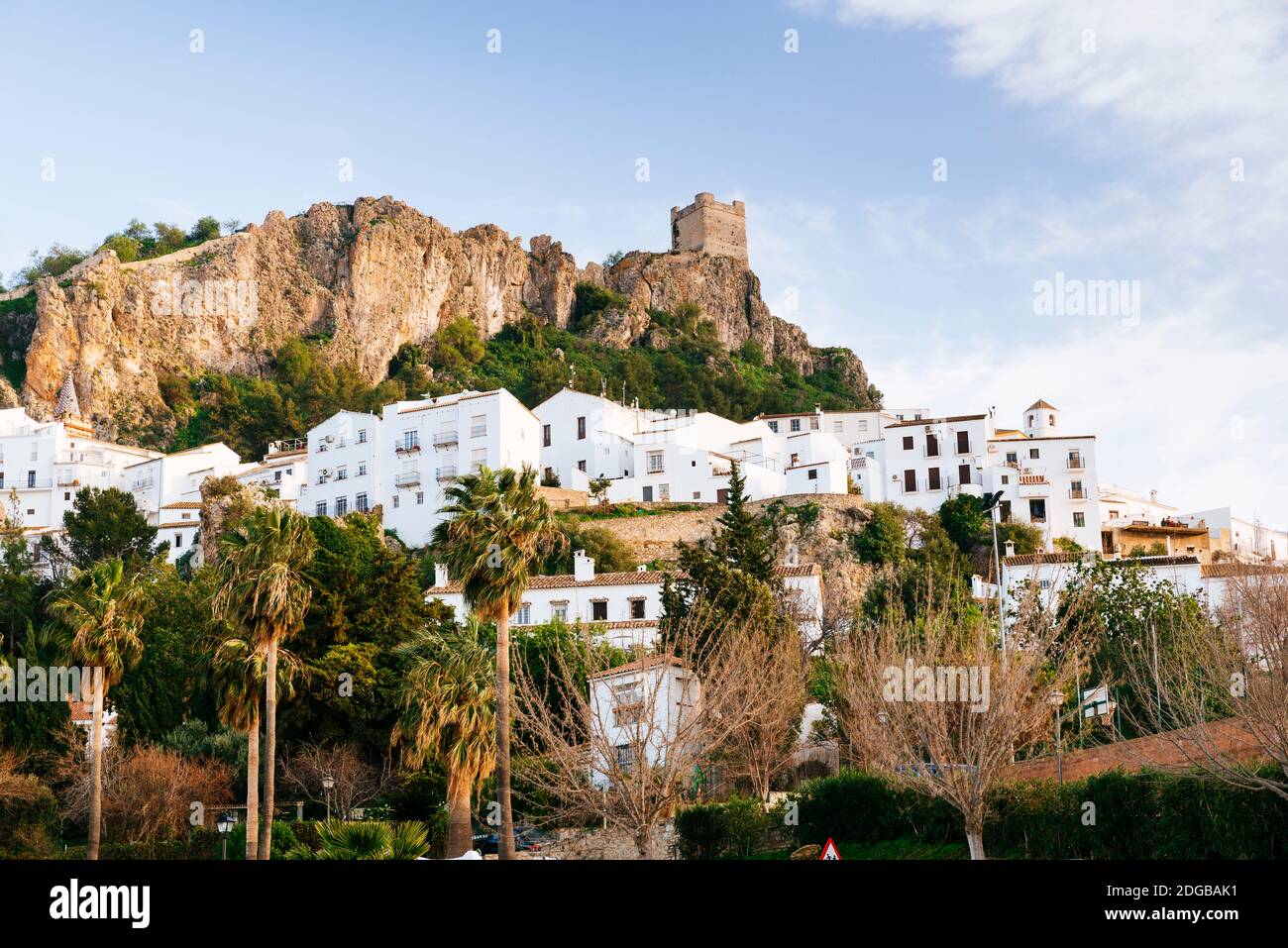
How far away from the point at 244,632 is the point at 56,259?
4637 inches

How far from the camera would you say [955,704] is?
104 feet

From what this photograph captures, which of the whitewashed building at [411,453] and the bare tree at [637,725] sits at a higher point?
the whitewashed building at [411,453]

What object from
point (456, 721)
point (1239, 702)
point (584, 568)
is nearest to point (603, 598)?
point (584, 568)

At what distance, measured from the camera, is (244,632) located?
34.5 meters

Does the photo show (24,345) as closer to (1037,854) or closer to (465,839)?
(465,839)

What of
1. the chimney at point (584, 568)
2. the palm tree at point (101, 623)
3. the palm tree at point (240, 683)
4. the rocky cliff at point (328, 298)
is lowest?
the palm tree at point (240, 683)

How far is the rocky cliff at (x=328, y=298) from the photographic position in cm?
10612

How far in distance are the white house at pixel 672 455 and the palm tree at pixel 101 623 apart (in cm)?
3830

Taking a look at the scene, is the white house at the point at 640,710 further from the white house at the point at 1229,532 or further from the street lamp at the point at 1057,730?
the white house at the point at 1229,532

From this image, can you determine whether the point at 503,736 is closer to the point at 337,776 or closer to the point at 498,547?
the point at 498,547

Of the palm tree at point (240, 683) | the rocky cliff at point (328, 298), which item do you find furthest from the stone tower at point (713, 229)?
the palm tree at point (240, 683)

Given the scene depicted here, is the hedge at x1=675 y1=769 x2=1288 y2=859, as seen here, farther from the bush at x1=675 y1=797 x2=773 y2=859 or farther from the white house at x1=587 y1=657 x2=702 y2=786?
the white house at x1=587 y1=657 x2=702 y2=786
